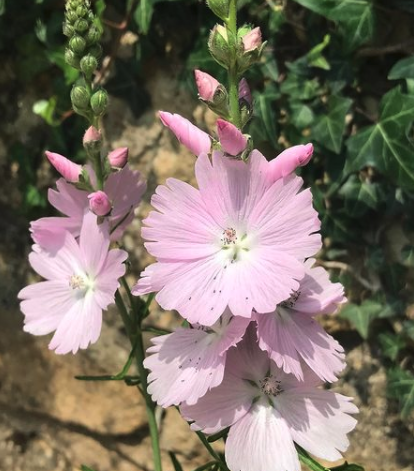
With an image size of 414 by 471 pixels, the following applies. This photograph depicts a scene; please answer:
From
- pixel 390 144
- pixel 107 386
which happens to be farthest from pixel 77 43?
pixel 107 386

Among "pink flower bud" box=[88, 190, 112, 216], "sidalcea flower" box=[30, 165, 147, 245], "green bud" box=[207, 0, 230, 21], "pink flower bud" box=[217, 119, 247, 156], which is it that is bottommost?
"sidalcea flower" box=[30, 165, 147, 245]

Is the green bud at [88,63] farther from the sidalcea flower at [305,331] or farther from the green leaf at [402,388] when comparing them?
the green leaf at [402,388]

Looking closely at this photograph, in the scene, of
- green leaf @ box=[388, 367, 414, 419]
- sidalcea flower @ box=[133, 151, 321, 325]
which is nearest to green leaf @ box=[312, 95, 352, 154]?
green leaf @ box=[388, 367, 414, 419]

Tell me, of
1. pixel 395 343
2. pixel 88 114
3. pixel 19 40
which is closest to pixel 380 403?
pixel 395 343

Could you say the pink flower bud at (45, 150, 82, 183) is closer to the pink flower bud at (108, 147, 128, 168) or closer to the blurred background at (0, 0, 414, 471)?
the pink flower bud at (108, 147, 128, 168)

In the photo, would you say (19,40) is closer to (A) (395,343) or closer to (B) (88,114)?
(B) (88,114)

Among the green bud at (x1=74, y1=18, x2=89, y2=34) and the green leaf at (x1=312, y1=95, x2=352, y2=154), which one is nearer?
the green bud at (x1=74, y1=18, x2=89, y2=34)

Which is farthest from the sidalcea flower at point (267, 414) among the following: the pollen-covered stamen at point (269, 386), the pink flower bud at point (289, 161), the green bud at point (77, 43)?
the green bud at point (77, 43)
